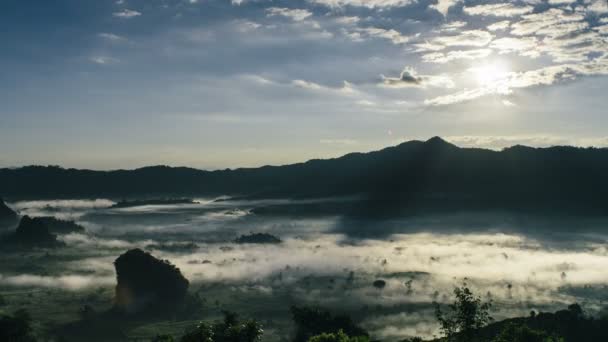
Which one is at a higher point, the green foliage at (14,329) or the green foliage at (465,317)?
the green foliage at (465,317)

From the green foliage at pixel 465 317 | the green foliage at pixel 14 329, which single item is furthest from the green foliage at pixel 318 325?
the green foliage at pixel 14 329

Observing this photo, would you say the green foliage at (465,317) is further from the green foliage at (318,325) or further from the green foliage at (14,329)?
the green foliage at (14,329)

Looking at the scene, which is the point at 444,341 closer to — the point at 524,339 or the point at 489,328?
the point at 524,339

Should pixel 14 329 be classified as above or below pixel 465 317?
below

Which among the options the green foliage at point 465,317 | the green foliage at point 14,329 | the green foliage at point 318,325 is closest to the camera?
the green foliage at point 465,317

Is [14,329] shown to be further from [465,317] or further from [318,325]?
[465,317]

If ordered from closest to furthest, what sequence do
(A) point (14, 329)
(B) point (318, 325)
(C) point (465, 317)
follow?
(C) point (465, 317), (B) point (318, 325), (A) point (14, 329)

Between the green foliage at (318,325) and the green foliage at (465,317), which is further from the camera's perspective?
the green foliage at (318,325)

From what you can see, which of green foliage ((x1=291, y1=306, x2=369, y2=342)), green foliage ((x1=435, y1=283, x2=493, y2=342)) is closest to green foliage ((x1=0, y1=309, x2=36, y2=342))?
green foliage ((x1=291, y1=306, x2=369, y2=342))

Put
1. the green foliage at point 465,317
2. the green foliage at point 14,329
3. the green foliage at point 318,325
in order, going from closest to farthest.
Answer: the green foliage at point 465,317
the green foliage at point 318,325
the green foliage at point 14,329

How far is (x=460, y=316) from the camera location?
81.1 meters

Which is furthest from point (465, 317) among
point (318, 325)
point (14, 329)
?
point (14, 329)

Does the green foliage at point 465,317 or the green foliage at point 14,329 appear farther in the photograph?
A: the green foliage at point 14,329

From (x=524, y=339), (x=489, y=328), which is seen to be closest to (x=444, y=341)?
(x=524, y=339)
